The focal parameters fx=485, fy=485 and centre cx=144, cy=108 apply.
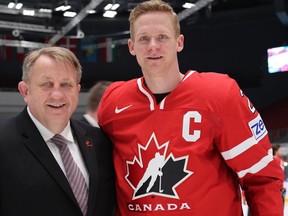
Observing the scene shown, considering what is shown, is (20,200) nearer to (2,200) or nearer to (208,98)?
(2,200)

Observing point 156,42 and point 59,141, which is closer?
point 59,141

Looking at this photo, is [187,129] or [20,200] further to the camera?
[187,129]

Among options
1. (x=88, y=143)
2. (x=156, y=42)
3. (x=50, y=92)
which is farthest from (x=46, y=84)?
(x=156, y=42)

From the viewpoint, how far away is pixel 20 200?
1641 millimetres

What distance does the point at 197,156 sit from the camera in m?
1.95

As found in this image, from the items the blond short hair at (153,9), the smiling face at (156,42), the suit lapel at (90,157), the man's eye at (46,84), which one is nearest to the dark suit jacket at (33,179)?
the suit lapel at (90,157)

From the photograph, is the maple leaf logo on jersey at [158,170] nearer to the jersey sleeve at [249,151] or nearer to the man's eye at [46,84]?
the jersey sleeve at [249,151]

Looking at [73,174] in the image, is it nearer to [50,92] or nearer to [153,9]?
[50,92]

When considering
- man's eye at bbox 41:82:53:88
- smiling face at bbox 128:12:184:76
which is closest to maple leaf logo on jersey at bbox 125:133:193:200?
smiling face at bbox 128:12:184:76

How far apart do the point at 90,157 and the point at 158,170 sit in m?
0.28

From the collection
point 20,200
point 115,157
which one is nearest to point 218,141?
point 115,157

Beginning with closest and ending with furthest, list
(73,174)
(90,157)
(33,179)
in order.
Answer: (33,179), (73,174), (90,157)

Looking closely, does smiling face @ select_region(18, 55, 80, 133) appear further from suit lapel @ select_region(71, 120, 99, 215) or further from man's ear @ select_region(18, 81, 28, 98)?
suit lapel @ select_region(71, 120, 99, 215)

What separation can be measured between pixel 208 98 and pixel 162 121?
21 centimetres
